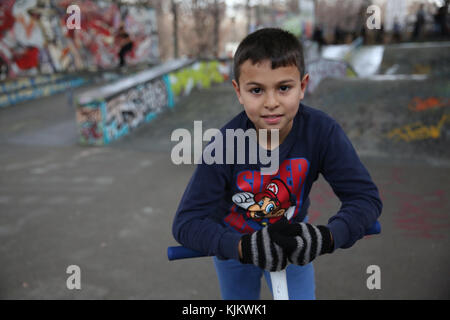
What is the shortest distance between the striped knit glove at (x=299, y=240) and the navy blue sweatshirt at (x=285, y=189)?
0.17 m

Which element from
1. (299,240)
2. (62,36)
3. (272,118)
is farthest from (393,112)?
(62,36)

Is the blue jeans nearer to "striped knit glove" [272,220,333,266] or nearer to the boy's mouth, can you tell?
"striped knit glove" [272,220,333,266]

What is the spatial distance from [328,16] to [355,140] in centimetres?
7614

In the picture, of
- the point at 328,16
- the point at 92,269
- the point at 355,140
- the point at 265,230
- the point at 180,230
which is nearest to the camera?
the point at 265,230

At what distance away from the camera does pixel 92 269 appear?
3689mm

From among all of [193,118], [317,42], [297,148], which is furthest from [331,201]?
[317,42]

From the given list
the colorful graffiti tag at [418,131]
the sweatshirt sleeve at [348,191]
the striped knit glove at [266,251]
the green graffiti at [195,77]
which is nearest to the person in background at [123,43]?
the green graffiti at [195,77]

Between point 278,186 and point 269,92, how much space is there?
18.4 inches

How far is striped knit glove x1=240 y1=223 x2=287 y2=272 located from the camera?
120cm

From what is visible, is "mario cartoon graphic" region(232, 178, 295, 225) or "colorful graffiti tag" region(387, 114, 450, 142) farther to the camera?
"colorful graffiti tag" region(387, 114, 450, 142)

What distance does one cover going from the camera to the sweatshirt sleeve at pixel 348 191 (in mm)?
1430

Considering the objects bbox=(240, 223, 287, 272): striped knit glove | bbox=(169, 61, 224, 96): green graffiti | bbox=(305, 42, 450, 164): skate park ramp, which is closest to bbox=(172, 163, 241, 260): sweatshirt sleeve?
bbox=(240, 223, 287, 272): striped knit glove

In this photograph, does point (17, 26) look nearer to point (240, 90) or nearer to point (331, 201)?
point (331, 201)

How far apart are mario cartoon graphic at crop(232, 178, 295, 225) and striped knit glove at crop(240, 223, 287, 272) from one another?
444 mm
